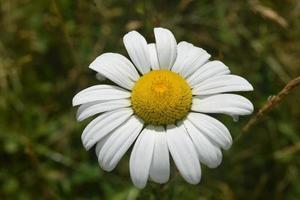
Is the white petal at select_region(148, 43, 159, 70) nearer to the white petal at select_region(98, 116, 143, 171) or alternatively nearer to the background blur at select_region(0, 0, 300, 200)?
the white petal at select_region(98, 116, 143, 171)

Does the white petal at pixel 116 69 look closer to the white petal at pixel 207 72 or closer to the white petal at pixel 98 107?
the white petal at pixel 98 107

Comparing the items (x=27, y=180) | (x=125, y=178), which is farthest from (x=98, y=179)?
(x=27, y=180)

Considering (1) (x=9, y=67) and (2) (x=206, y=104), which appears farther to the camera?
(1) (x=9, y=67)

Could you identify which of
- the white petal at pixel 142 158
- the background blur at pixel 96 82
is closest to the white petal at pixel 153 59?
the white petal at pixel 142 158

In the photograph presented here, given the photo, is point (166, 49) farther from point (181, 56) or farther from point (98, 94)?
point (98, 94)

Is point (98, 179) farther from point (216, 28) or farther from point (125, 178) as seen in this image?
point (216, 28)
